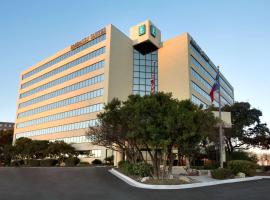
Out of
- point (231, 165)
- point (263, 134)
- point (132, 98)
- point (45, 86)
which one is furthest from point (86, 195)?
point (45, 86)

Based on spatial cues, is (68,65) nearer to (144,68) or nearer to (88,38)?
(88,38)

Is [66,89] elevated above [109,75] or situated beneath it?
situated beneath

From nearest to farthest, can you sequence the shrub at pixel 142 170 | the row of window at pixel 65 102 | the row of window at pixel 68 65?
the shrub at pixel 142 170, the row of window at pixel 65 102, the row of window at pixel 68 65

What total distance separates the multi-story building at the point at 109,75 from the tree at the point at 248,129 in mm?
7800

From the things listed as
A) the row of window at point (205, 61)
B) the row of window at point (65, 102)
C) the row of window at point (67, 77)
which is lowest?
the row of window at point (65, 102)

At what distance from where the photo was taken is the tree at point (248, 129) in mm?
55312

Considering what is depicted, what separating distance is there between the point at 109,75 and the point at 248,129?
31256 millimetres

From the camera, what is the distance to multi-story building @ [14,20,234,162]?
2485 inches

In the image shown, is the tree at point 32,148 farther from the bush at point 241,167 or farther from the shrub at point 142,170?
the bush at point 241,167

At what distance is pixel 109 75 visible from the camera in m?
61.1

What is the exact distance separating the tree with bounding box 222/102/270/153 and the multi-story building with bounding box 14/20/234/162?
7800mm

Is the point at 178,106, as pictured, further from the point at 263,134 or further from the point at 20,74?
the point at 20,74

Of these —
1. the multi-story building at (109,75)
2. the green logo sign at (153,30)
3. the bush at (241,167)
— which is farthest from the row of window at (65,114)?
the bush at (241,167)

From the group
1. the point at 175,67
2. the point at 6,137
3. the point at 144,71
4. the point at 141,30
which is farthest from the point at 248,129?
the point at 6,137
